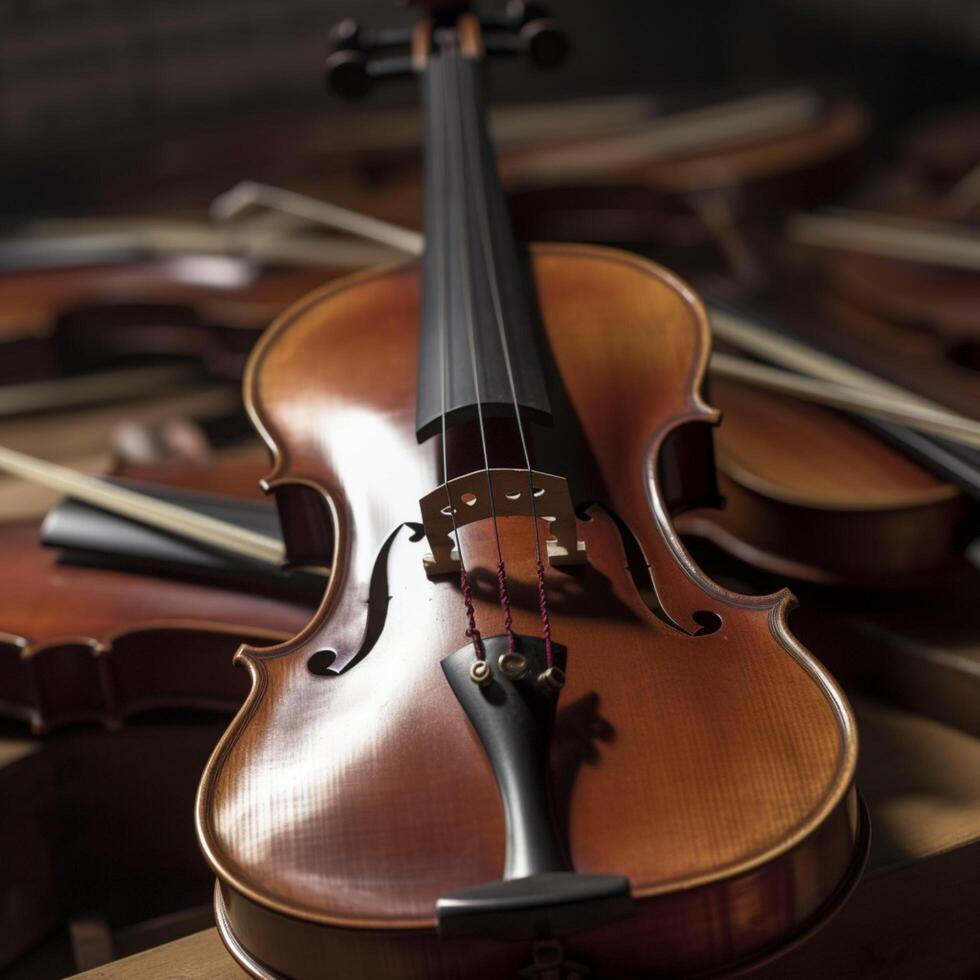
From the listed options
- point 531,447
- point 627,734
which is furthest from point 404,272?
point 627,734

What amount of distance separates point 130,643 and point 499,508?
1.16 feet

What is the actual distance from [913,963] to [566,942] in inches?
14.8

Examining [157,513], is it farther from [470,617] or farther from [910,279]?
[910,279]

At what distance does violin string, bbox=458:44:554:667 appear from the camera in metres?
0.65

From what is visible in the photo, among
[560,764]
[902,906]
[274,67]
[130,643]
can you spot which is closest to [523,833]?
[560,764]

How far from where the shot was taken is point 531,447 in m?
0.81

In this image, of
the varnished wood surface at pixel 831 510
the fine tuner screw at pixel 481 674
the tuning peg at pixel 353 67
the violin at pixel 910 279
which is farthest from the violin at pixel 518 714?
the tuning peg at pixel 353 67

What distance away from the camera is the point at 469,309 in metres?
0.96

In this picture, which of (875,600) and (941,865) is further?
(875,600)

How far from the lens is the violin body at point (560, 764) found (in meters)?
0.53

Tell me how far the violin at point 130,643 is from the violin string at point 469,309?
22 cm

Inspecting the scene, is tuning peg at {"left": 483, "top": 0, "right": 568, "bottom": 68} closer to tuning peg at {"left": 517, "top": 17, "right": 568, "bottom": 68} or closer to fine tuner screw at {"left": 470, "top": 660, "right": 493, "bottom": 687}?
tuning peg at {"left": 517, "top": 17, "right": 568, "bottom": 68}

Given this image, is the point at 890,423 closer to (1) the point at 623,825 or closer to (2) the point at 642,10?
(1) the point at 623,825

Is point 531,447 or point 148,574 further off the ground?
point 531,447
